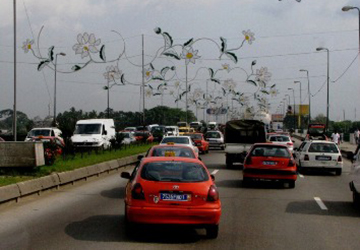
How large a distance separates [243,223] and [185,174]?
5.99 feet

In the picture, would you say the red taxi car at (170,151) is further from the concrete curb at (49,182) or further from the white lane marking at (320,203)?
the white lane marking at (320,203)

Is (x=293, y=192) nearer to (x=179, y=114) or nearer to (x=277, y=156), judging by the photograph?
(x=277, y=156)

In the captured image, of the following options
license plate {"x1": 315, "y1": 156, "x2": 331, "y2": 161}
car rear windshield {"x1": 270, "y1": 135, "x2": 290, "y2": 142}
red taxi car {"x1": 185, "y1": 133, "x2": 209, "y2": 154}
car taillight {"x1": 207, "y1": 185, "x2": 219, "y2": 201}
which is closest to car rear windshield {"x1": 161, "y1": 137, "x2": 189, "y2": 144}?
license plate {"x1": 315, "y1": 156, "x2": 331, "y2": 161}

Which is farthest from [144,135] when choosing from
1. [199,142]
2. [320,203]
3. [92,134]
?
[320,203]

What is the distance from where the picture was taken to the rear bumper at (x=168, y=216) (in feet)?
28.8

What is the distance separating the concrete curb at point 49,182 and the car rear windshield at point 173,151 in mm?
3058

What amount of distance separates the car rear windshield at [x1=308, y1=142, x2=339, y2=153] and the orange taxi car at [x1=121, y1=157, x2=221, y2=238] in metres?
16.1

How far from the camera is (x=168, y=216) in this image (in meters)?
8.79

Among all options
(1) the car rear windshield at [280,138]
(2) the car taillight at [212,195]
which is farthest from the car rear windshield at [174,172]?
(1) the car rear windshield at [280,138]

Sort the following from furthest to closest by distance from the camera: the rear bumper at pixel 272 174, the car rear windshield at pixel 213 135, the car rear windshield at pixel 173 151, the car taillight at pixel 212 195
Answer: the car rear windshield at pixel 213 135 < the rear bumper at pixel 272 174 < the car rear windshield at pixel 173 151 < the car taillight at pixel 212 195

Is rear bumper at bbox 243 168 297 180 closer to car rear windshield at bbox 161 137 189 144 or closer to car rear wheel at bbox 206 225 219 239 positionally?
car rear wheel at bbox 206 225 219 239

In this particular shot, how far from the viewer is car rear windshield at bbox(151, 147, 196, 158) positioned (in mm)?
16344

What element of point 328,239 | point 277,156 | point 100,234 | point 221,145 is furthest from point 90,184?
point 221,145

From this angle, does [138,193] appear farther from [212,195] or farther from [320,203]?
[320,203]
